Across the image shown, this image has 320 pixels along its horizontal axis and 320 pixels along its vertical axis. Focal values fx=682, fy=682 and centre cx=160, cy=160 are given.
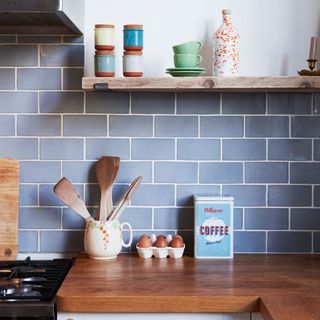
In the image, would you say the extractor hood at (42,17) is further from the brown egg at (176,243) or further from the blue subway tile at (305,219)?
the blue subway tile at (305,219)

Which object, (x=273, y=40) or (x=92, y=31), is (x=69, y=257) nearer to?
(x=92, y=31)

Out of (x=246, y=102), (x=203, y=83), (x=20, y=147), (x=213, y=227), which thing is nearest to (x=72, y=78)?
(x=20, y=147)

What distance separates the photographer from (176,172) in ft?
8.63

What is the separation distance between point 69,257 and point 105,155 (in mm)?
418

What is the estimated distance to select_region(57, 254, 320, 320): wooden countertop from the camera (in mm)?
1977

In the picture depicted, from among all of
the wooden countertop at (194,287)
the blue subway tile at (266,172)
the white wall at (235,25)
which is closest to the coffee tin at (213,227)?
the wooden countertop at (194,287)

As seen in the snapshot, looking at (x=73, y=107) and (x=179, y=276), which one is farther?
(x=73, y=107)

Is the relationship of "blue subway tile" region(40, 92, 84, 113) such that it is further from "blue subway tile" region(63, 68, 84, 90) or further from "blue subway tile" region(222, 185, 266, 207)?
"blue subway tile" region(222, 185, 266, 207)

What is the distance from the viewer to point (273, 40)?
8.54ft

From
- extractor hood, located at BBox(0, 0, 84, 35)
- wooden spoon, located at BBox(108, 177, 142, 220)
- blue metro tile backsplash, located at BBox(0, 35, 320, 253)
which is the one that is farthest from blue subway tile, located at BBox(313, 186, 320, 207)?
extractor hood, located at BBox(0, 0, 84, 35)

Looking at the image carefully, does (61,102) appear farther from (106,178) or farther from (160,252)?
(160,252)

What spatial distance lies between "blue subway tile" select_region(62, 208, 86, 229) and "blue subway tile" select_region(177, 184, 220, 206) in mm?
382

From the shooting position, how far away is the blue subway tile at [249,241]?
2641mm

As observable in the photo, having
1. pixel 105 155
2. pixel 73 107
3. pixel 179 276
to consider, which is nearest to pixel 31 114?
pixel 73 107
